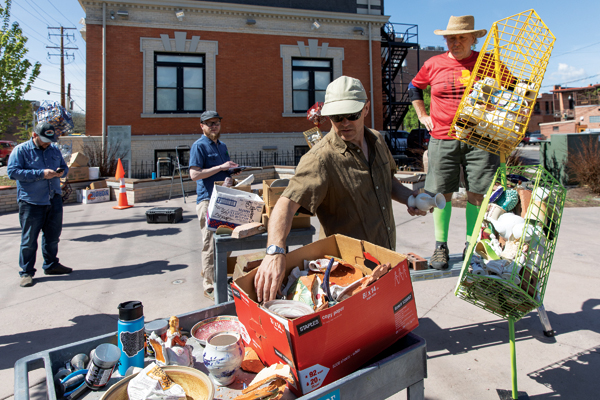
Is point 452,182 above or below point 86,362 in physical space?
above

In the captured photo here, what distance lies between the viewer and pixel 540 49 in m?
2.43

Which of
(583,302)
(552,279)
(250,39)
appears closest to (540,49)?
(583,302)

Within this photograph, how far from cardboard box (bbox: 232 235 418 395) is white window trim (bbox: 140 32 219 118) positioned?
53.0ft

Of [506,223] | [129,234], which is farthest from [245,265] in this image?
[129,234]

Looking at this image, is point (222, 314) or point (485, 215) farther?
point (485, 215)

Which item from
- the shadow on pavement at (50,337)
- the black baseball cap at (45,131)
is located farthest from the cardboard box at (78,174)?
the shadow on pavement at (50,337)

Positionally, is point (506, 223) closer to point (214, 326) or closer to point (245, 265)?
point (245, 265)

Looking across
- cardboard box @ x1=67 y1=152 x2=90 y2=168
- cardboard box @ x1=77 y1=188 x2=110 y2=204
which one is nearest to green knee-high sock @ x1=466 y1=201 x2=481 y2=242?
cardboard box @ x1=77 y1=188 x2=110 y2=204

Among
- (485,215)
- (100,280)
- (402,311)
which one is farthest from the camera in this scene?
(100,280)

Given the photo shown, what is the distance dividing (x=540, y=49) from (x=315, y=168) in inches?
61.8

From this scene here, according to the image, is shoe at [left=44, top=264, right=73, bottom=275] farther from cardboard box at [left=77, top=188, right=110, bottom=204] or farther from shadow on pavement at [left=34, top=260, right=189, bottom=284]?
cardboard box at [left=77, top=188, right=110, bottom=204]

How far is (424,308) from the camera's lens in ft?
13.2

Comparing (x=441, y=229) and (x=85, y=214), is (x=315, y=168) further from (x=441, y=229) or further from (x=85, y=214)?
(x=85, y=214)

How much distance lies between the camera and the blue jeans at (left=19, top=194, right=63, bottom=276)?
5.03 metres
